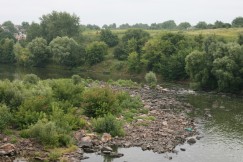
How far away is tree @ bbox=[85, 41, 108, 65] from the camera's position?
122312 millimetres

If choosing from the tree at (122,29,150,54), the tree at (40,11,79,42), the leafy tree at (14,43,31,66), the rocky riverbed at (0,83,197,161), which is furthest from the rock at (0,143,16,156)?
the tree at (40,11,79,42)

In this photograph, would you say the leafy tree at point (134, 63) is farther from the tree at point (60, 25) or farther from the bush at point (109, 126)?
the bush at point (109, 126)

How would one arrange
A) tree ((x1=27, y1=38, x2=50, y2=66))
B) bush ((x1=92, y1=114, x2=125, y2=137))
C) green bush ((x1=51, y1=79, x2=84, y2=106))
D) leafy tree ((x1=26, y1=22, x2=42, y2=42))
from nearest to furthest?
bush ((x1=92, y1=114, x2=125, y2=137)) → green bush ((x1=51, y1=79, x2=84, y2=106)) → tree ((x1=27, y1=38, x2=50, y2=66)) → leafy tree ((x1=26, y1=22, x2=42, y2=42))

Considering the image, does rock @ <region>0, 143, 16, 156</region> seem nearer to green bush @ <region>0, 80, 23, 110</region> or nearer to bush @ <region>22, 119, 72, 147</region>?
bush @ <region>22, 119, 72, 147</region>

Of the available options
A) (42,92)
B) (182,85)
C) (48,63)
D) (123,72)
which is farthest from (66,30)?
(42,92)

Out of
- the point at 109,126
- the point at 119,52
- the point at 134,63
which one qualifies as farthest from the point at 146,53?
the point at 109,126

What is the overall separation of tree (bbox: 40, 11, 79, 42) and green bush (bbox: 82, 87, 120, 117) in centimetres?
10113

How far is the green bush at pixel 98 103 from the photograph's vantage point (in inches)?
1719

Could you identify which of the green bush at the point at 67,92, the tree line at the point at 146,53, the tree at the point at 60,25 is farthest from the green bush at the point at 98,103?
the tree at the point at 60,25

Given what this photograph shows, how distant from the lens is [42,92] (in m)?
43.8

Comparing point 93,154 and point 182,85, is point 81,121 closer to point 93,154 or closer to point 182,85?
point 93,154

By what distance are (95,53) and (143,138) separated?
85800 millimetres

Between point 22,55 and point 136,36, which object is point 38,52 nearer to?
point 22,55

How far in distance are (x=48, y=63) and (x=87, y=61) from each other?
55.3 feet
